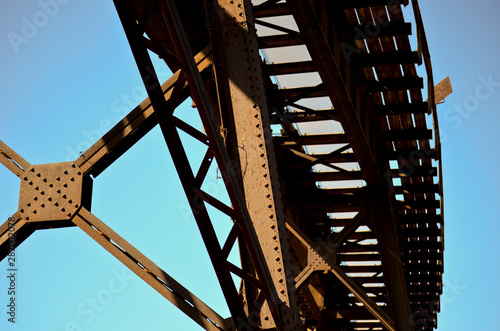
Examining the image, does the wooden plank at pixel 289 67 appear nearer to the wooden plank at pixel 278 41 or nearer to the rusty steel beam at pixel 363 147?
the wooden plank at pixel 278 41

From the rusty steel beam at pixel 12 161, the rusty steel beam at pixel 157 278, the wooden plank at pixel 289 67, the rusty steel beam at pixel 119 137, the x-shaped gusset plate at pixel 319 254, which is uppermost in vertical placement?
the wooden plank at pixel 289 67

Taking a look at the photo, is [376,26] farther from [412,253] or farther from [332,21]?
[412,253]

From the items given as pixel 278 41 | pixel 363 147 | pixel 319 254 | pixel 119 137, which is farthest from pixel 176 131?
pixel 319 254

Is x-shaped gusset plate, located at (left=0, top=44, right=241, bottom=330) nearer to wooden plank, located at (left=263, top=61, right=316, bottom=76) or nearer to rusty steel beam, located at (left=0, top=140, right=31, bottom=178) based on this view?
rusty steel beam, located at (left=0, top=140, right=31, bottom=178)

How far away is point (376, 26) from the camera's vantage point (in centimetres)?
1062

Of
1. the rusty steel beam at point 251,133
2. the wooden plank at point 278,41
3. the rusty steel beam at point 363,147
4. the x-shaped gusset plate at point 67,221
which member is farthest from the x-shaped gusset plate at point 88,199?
the wooden plank at point 278,41

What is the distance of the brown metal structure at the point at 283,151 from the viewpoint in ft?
18.2

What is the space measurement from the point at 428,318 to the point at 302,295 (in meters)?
6.96

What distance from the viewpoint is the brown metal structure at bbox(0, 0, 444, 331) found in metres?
5.56

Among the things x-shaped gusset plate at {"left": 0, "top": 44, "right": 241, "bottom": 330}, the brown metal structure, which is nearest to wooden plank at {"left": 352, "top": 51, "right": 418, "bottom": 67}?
the brown metal structure

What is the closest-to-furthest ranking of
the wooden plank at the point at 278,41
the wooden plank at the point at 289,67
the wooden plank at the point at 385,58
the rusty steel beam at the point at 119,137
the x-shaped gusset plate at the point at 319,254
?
the rusty steel beam at the point at 119,137 → the wooden plank at the point at 385,58 → the wooden plank at the point at 278,41 → the wooden plank at the point at 289,67 → the x-shaped gusset plate at the point at 319,254

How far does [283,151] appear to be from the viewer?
45.5 feet

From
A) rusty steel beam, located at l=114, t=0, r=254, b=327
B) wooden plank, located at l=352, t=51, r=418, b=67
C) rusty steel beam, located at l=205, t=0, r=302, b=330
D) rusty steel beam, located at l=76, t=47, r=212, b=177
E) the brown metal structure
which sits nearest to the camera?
rusty steel beam, located at l=114, t=0, r=254, b=327

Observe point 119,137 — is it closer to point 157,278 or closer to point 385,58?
point 157,278
